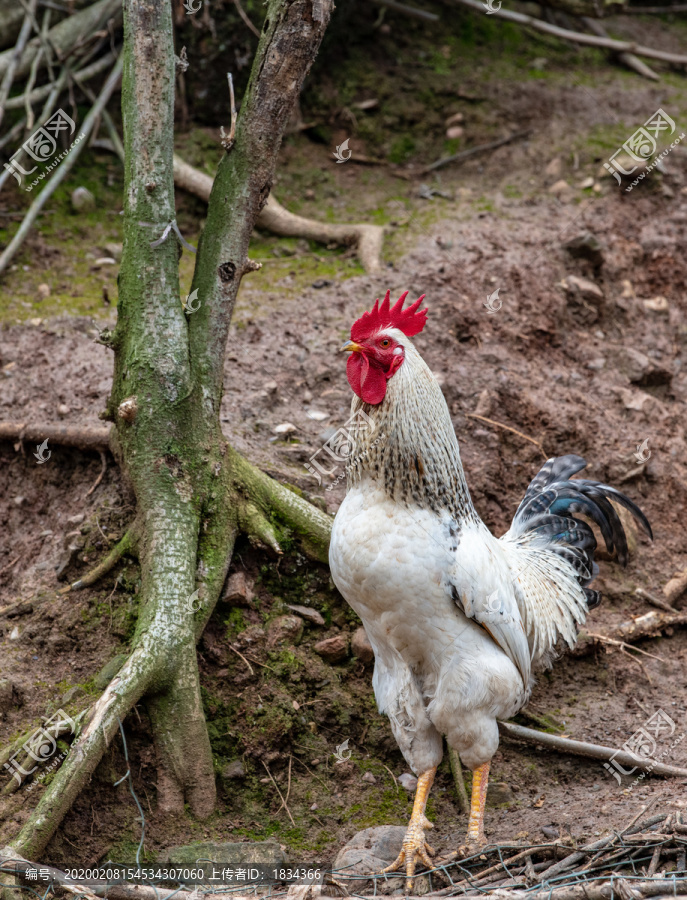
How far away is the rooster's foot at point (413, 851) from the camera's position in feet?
12.0

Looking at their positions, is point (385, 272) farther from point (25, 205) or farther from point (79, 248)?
point (25, 205)

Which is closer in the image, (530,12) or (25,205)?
(25,205)

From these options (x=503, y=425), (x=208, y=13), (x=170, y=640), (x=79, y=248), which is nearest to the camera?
(x=170, y=640)

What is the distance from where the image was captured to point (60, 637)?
438 centimetres

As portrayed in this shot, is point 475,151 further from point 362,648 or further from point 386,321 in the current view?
point 362,648

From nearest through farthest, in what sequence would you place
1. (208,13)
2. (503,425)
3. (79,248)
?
(503,425) → (79,248) → (208,13)

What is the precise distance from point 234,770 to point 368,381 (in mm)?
2139

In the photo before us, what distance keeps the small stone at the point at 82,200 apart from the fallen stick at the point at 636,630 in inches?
232

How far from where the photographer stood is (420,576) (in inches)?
137

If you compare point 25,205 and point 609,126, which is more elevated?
point 609,126

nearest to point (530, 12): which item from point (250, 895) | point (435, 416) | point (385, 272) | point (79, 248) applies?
point (385, 272)

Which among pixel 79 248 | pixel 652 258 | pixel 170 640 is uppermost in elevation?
pixel 652 258

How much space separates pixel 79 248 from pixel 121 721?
4.94 m

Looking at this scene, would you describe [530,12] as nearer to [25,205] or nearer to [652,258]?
[652,258]
